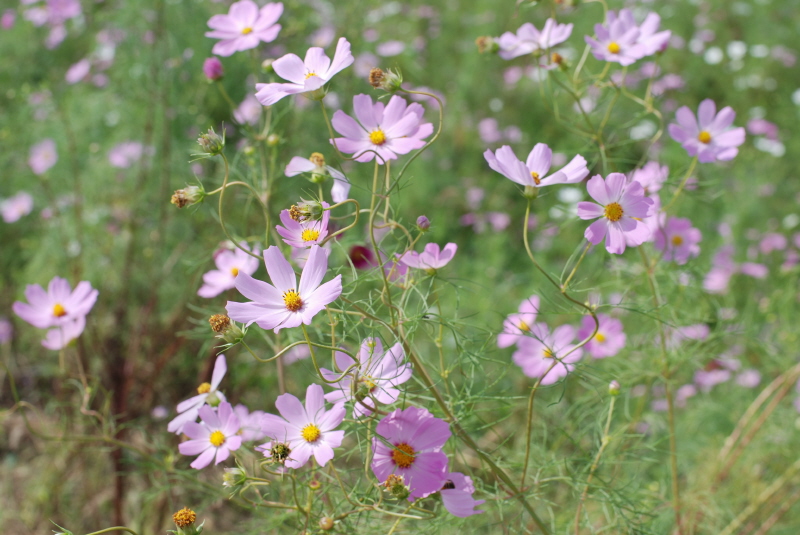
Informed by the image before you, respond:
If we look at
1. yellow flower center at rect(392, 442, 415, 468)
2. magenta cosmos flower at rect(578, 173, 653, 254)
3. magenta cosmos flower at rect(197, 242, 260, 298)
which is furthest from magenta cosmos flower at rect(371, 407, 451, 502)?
magenta cosmos flower at rect(197, 242, 260, 298)

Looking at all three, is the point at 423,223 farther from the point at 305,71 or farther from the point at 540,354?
the point at 540,354

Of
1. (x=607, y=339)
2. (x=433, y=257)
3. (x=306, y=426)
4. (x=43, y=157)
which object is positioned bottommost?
(x=43, y=157)

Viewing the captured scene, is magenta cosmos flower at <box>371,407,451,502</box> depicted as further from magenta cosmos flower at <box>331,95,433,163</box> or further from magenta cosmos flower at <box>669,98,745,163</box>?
magenta cosmos flower at <box>669,98,745,163</box>

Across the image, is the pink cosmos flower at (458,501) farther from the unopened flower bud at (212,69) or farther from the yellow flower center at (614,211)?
the unopened flower bud at (212,69)

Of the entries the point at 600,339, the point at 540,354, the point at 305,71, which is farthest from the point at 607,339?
the point at 305,71

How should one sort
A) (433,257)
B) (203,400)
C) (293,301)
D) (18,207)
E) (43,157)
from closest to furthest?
1. (293,301)
2. (433,257)
3. (203,400)
4. (43,157)
5. (18,207)

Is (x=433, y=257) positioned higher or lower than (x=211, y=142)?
lower

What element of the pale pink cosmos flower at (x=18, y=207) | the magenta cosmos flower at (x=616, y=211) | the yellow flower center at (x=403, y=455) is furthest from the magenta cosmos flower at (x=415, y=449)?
the pale pink cosmos flower at (x=18, y=207)
